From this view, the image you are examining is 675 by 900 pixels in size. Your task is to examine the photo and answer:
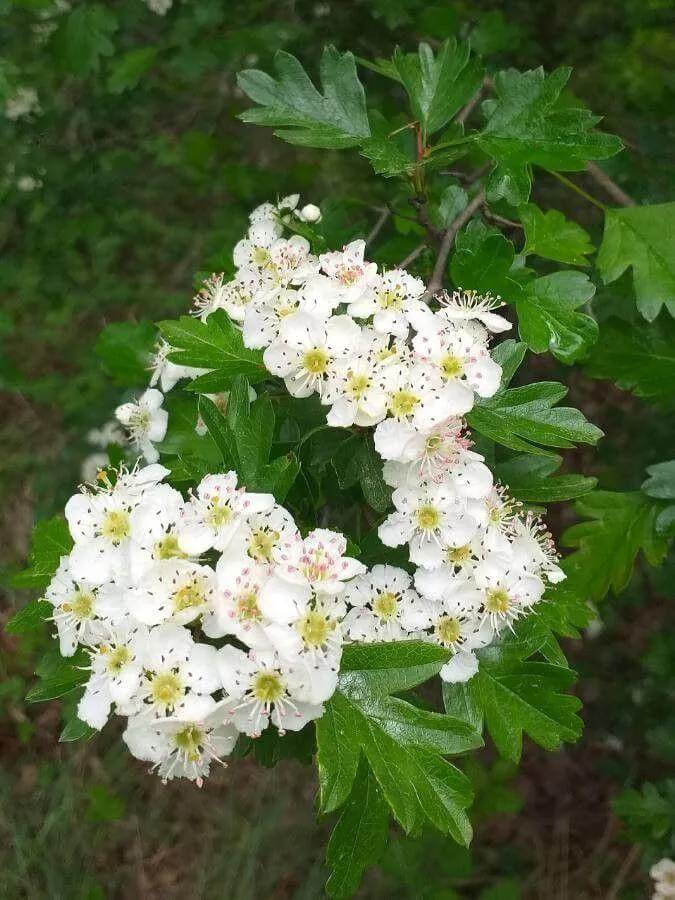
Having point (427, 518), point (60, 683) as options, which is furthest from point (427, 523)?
point (60, 683)

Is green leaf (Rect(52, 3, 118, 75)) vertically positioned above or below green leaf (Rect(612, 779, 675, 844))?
above

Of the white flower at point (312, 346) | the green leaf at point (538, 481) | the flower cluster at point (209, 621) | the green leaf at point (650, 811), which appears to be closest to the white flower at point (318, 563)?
the flower cluster at point (209, 621)

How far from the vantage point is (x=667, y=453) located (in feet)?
6.64

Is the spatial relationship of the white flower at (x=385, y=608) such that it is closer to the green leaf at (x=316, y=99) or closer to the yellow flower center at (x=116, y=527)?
the yellow flower center at (x=116, y=527)

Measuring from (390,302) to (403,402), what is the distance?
166 millimetres

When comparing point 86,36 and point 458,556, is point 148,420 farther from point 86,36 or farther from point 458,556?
point 86,36

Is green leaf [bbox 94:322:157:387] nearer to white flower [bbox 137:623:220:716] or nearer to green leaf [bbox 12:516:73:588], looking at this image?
green leaf [bbox 12:516:73:588]

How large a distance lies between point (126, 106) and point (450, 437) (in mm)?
2176

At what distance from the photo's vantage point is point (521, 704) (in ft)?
3.83

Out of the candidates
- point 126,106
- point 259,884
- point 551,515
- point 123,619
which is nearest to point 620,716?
point 551,515

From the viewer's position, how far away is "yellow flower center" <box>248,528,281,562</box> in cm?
102

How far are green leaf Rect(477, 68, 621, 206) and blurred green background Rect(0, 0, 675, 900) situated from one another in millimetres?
594

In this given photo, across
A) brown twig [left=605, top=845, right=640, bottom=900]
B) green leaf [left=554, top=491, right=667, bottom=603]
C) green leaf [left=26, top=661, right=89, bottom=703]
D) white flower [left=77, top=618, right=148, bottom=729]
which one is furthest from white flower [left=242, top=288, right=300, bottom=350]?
brown twig [left=605, top=845, right=640, bottom=900]

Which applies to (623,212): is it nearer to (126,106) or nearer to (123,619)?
(123,619)
